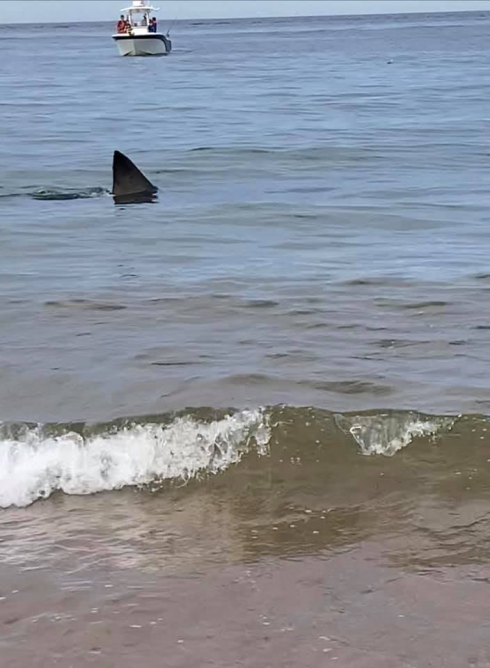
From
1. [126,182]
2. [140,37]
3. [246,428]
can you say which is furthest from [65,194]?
[140,37]

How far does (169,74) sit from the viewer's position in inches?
1955

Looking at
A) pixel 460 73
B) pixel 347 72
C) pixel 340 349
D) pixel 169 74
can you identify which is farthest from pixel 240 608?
pixel 169 74

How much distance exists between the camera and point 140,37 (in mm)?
65250

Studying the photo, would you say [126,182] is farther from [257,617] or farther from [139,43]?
[139,43]

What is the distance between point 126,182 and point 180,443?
31.3ft

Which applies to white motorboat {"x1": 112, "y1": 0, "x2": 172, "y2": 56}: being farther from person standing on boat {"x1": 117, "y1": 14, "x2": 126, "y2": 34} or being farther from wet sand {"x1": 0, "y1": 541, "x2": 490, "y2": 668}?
wet sand {"x1": 0, "y1": 541, "x2": 490, "y2": 668}

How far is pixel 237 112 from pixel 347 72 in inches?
745

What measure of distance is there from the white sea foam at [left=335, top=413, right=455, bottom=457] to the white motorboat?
6180cm

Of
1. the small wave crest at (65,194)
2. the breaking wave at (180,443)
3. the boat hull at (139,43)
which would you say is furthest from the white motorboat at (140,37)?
the breaking wave at (180,443)

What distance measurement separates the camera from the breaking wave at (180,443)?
5.65 m

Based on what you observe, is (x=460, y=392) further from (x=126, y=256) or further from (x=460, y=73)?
(x=460, y=73)

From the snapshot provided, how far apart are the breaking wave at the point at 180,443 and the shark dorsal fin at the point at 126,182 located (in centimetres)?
899

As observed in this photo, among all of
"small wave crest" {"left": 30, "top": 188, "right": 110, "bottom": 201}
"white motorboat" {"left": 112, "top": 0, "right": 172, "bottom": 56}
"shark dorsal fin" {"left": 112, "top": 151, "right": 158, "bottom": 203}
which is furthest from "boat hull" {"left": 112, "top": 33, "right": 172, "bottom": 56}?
"shark dorsal fin" {"left": 112, "top": 151, "right": 158, "bottom": 203}

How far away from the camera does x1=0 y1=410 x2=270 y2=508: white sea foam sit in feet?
18.3
